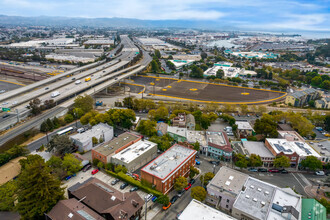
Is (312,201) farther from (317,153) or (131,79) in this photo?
(131,79)

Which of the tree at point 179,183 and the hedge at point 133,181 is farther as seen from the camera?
the tree at point 179,183

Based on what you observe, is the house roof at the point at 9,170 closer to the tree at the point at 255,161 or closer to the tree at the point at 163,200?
the tree at the point at 163,200

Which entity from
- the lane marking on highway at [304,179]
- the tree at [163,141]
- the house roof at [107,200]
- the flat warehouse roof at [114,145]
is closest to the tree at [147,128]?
the tree at [163,141]

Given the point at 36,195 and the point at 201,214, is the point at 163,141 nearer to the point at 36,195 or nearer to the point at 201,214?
the point at 201,214

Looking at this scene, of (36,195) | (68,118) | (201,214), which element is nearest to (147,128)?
(68,118)

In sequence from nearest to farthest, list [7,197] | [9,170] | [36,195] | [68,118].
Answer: [36,195] → [7,197] → [9,170] → [68,118]

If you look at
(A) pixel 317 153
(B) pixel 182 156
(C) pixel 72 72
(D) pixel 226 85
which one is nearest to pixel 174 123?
(B) pixel 182 156

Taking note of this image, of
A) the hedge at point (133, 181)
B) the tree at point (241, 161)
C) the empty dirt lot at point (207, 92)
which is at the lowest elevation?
the hedge at point (133, 181)
